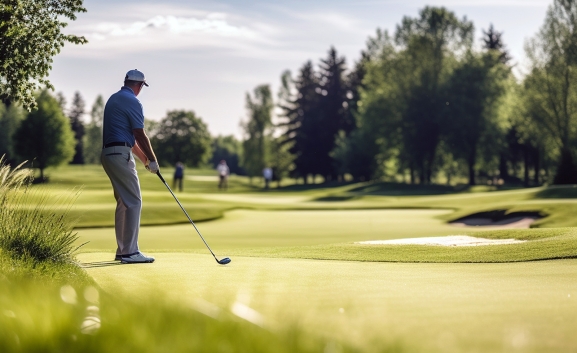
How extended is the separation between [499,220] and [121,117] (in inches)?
758

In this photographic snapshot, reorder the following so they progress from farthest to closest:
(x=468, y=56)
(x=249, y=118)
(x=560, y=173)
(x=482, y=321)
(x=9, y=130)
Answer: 1. (x=9, y=130)
2. (x=249, y=118)
3. (x=468, y=56)
4. (x=560, y=173)
5. (x=482, y=321)

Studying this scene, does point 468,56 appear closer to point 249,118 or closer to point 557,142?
point 557,142

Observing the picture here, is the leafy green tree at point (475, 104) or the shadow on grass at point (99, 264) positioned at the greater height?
the leafy green tree at point (475, 104)

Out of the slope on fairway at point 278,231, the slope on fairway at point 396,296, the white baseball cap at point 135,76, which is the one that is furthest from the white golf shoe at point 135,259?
the slope on fairway at point 278,231

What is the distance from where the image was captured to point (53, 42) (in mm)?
14281

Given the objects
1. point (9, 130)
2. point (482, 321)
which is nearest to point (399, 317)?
point (482, 321)

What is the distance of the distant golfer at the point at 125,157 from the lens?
34.2ft

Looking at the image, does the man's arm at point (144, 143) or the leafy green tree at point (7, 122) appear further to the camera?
the leafy green tree at point (7, 122)

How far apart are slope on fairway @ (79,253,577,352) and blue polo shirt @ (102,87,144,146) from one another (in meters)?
1.83

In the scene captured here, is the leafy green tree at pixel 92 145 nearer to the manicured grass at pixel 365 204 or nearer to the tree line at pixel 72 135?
the tree line at pixel 72 135

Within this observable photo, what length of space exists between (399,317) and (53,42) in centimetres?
1080

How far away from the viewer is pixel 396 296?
6621 mm

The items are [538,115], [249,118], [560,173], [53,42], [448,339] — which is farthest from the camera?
[249,118]

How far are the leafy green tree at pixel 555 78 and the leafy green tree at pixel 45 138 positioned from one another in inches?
2059
